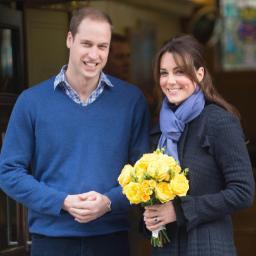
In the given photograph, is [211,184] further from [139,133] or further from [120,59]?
[120,59]

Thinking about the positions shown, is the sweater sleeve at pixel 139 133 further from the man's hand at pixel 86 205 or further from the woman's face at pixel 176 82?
the woman's face at pixel 176 82

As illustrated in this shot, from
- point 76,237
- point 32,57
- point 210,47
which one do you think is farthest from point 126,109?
point 210,47

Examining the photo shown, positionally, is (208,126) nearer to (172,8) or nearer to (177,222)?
(177,222)

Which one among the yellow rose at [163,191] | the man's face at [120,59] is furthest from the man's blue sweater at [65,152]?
the man's face at [120,59]

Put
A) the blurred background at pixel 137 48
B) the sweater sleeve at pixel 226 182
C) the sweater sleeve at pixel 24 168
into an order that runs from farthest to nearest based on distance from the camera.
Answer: the blurred background at pixel 137 48
the sweater sleeve at pixel 24 168
the sweater sleeve at pixel 226 182

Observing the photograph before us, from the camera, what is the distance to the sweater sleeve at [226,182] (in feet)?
9.43

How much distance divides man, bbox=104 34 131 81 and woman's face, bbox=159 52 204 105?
4.17 m

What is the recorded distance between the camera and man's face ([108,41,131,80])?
292 inches

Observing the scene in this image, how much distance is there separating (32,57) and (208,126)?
8.12ft

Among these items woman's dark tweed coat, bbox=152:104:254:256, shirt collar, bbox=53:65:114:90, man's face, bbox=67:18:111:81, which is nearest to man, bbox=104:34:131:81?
shirt collar, bbox=53:65:114:90

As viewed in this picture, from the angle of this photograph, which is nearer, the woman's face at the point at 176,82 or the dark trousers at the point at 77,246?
the woman's face at the point at 176,82

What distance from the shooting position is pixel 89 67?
318 centimetres

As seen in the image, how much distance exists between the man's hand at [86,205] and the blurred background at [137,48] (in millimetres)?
710

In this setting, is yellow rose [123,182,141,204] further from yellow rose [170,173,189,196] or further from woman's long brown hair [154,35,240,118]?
woman's long brown hair [154,35,240,118]
